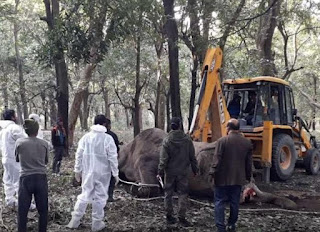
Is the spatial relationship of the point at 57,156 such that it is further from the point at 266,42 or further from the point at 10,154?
the point at 266,42

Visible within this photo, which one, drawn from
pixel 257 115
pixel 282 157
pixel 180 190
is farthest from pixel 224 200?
pixel 282 157

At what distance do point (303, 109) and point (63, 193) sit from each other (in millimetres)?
41433

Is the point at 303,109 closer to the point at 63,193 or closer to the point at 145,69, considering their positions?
the point at 145,69

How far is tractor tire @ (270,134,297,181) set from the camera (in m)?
11.6

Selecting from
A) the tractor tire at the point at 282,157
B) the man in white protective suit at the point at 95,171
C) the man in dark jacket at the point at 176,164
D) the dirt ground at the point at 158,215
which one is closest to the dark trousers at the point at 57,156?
the dirt ground at the point at 158,215

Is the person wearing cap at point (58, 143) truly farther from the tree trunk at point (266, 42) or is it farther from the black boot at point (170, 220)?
the tree trunk at point (266, 42)

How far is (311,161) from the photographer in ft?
43.3

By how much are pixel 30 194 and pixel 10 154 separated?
183 centimetres

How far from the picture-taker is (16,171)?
7883 millimetres

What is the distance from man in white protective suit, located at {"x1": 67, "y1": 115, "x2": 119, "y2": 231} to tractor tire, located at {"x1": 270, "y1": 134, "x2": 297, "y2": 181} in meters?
6.04

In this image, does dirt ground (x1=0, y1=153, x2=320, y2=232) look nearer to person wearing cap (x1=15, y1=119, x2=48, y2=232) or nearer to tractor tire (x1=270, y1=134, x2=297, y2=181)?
person wearing cap (x1=15, y1=119, x2=48, y2=232)

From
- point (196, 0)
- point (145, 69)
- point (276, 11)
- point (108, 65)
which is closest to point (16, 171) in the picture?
point (196, 0)

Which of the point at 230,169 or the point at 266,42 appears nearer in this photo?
the point at 230,169

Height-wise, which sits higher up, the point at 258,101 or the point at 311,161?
the point at 258,101
